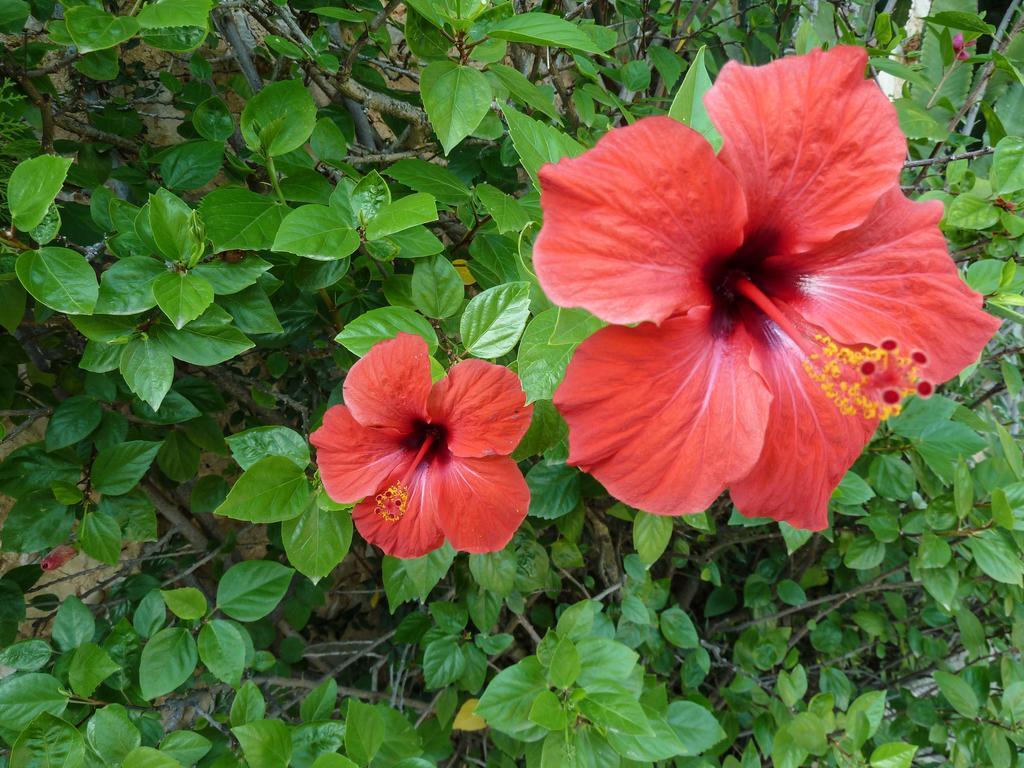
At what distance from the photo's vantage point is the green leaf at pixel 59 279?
931mm

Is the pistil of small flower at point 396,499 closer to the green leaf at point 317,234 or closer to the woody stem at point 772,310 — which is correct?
the green leaf at point 317,234

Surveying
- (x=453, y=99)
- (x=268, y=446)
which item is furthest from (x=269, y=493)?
(x=453, y=99)

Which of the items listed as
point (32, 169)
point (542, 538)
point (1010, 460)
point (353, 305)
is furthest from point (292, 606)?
point (1010, 460)

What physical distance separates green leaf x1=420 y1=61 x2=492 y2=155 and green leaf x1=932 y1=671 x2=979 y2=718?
1.69 meters

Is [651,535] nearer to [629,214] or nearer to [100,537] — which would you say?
[629,214]

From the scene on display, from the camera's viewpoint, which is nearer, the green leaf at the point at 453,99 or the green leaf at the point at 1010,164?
the green leaf at the point at 453,99

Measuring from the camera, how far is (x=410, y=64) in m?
1.59

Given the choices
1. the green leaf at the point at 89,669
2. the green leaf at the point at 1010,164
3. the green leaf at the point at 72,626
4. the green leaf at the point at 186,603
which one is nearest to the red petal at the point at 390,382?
the green leaf at the point at 186,603

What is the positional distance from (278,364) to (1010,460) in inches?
61.6

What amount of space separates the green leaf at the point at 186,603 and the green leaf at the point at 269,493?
0.31 m

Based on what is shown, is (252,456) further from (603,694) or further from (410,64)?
(410,64)

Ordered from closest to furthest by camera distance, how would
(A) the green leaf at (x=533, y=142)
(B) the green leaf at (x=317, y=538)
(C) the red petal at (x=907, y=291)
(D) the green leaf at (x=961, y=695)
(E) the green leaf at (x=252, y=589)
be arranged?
(C) the red petal at (x=907, y=291)
(A) the green leaf at (x=533, y=142)
(B) the green leaf at (x=317, y=538)
(E) the green leaf at (x=252, y=589)
(D) the green leaf at (x=961, y=695)

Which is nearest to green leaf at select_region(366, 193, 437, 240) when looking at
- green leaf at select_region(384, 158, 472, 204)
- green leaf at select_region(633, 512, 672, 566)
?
green leaf at select_region(384, 158, 472, 204)

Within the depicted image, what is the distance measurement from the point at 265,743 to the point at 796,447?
3.08 ft
